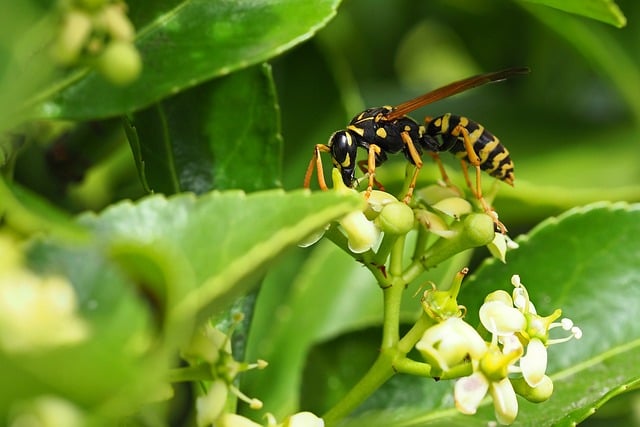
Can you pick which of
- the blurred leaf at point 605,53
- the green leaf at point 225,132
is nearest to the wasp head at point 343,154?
the green leaf at point 225,132

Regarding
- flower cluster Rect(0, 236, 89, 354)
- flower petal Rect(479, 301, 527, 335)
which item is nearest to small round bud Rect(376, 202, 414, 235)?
flower petal Rect(479, 301, 527, 335)

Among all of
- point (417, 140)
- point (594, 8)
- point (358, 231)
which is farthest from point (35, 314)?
point (417, 140)

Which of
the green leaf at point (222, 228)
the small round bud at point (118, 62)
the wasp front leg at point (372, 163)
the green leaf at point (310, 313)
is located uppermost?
the small round bud at point (118, 62)

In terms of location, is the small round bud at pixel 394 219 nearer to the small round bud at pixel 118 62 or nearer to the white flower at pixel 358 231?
the white flower at pixel 358 231

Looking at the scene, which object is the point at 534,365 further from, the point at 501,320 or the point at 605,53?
the point at 605,53

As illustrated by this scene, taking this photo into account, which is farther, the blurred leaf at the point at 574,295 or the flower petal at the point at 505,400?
the blurred leaf at the point at 574,295

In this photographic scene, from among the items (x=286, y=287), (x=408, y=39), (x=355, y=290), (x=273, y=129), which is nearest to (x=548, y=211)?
(x=355, y=290)
